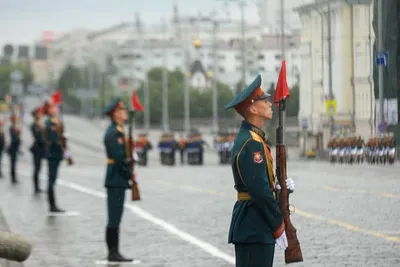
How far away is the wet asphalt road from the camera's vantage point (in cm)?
1451

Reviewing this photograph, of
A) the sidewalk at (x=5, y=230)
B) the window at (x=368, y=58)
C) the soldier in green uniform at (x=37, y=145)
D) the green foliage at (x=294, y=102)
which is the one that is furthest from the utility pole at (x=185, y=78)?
the window at (x=368, y=58)

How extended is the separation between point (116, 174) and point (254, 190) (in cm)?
703

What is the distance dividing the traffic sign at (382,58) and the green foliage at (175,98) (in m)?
60.3

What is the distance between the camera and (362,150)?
1471 cm

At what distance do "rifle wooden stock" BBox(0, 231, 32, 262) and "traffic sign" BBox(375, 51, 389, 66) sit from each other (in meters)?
4.62

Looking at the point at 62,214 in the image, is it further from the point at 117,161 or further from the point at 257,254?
the point at 257,254

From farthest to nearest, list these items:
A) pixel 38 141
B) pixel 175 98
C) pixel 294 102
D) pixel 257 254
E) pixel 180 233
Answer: pixel 175 98 < pixel 38 141 < pixel 180 233 < pixel 294 102 < pixel 257 254

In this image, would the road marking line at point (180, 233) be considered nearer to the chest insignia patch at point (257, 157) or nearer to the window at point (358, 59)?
the window at point (358, 59)

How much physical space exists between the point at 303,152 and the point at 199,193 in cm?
612

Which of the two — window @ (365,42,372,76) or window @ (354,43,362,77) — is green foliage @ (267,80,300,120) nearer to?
window @ (354,43,362,77)

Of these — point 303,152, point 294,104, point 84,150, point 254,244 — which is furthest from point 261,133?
point 84,150

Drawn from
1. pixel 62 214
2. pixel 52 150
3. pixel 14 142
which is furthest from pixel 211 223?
pixel 14 142

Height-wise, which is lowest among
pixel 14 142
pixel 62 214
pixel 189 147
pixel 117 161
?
pixel 189 147

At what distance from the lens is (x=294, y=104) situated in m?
18.6
